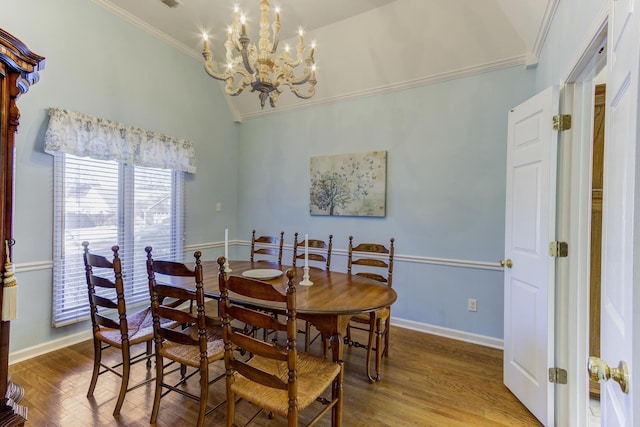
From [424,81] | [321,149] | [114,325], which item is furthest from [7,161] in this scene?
[424,81]

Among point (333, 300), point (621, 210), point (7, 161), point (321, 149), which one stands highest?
point (321, 149)

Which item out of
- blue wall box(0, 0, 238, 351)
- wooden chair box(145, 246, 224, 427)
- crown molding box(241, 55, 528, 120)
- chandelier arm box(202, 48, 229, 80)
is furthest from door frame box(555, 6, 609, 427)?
blue wall box(0, 0, 238, 351)

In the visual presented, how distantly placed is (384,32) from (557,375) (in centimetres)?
316

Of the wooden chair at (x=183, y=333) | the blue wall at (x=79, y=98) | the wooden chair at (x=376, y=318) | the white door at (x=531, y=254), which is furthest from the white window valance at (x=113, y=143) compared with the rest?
the white door at (x=531, y=254)

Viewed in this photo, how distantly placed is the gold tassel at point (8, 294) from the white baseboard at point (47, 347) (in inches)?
80.2

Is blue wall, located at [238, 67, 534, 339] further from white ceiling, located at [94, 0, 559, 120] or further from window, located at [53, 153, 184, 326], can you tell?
window, located at [53, 153, 184, 326]

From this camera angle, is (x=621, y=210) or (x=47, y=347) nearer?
(x=621, y=210)

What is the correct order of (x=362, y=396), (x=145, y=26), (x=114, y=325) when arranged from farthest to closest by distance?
(x=145, y=26), (x=362, y=396), (x=114, y=325)

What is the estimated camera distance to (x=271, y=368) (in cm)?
164

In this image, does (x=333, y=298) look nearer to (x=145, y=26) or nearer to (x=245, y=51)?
(x=245, y=51)

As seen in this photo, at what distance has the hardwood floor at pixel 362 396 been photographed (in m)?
1.85

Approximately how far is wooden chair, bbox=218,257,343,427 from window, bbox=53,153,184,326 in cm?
221

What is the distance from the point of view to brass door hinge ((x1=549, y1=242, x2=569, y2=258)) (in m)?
1.72

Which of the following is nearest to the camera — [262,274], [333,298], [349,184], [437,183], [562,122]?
[562,122]
